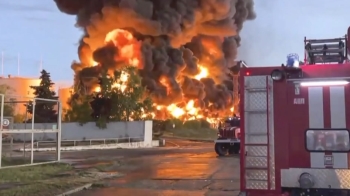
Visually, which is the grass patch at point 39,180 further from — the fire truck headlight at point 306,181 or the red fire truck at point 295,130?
the fire truck headlight at point 306,181

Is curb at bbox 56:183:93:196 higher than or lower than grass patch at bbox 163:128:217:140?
lower

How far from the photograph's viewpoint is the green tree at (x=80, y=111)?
40.3m

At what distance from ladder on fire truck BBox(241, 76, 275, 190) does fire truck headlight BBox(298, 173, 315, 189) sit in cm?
34

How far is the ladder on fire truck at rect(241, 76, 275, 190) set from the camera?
20.2 ft

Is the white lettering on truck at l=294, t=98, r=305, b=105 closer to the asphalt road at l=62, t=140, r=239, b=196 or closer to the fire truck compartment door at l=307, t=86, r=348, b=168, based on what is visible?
the fire truck compartment door at l=307, t=86, r=348, b=168

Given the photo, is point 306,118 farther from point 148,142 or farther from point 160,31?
point 160,31

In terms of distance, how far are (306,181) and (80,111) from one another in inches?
1448

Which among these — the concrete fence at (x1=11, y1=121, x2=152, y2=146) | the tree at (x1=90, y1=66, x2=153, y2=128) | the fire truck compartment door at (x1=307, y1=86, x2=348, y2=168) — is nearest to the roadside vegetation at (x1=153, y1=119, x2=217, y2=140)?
the tree at (x1=90, y1=66, x2=153, y2=128)

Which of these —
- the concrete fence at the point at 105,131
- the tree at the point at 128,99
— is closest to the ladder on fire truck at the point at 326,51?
the concrete fence at the point at 105,131

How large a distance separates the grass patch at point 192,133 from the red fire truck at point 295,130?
4205 cm

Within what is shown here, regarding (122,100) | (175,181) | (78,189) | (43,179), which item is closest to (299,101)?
(78,189)

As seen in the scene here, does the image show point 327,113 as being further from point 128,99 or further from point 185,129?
point 185,129

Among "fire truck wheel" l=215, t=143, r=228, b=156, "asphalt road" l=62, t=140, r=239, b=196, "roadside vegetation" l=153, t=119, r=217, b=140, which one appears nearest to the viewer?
"asphalt road" l=62, t=140, r=239, b=196

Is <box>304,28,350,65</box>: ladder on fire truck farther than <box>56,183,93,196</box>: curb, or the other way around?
<box>56,183,93,196</box>: curb
